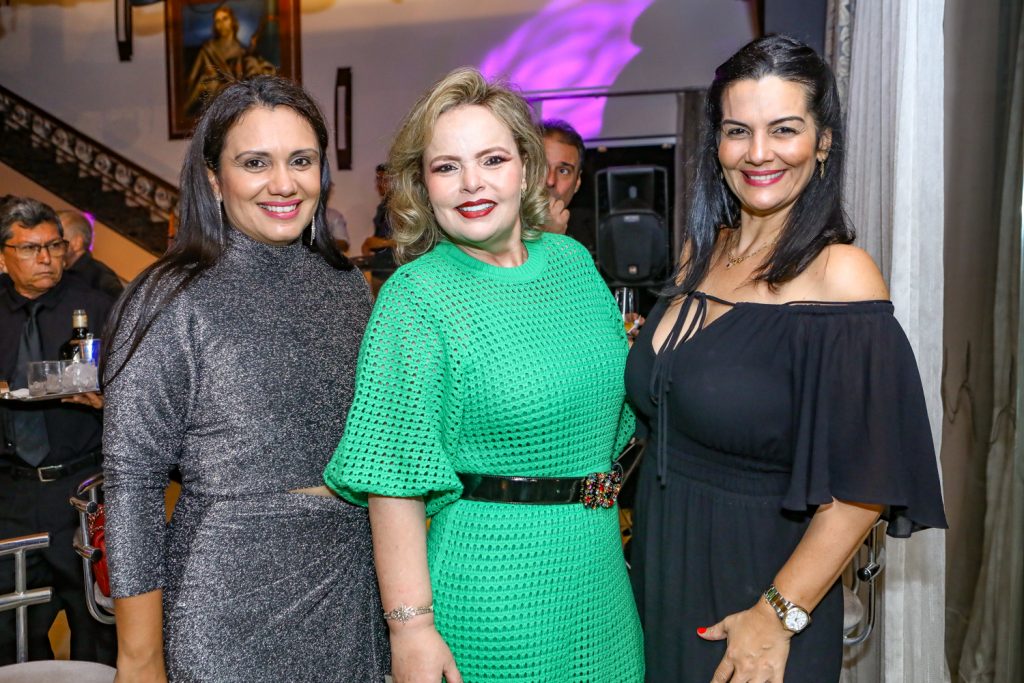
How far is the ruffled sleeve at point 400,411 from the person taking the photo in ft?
4.58

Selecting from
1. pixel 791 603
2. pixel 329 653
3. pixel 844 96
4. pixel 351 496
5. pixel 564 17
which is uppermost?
pixel 564 17

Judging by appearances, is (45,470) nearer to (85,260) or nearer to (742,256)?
(85,260)

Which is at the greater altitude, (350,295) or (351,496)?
(350,295)

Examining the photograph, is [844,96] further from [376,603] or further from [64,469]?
[64,469]

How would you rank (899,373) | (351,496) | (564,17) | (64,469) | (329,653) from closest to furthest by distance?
(899,373) → (351,496) → (329,653) → (64,469) → (564,17)

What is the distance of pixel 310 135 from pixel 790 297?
0.95 meters

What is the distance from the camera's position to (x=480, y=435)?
4.79 feet

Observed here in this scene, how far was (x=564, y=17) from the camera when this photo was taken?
8.08 m

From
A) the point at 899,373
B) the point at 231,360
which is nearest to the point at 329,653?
the point at 231,360

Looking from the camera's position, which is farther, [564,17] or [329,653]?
[564,17]

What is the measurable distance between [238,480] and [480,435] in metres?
0.45


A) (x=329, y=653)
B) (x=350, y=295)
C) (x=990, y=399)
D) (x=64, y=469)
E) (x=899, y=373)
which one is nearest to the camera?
(x=899, y=373)

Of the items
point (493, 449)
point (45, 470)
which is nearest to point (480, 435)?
point (493, 449)

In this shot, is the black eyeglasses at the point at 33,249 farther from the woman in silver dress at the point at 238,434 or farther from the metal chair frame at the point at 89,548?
the woman in silver dress at the point at 238,434
